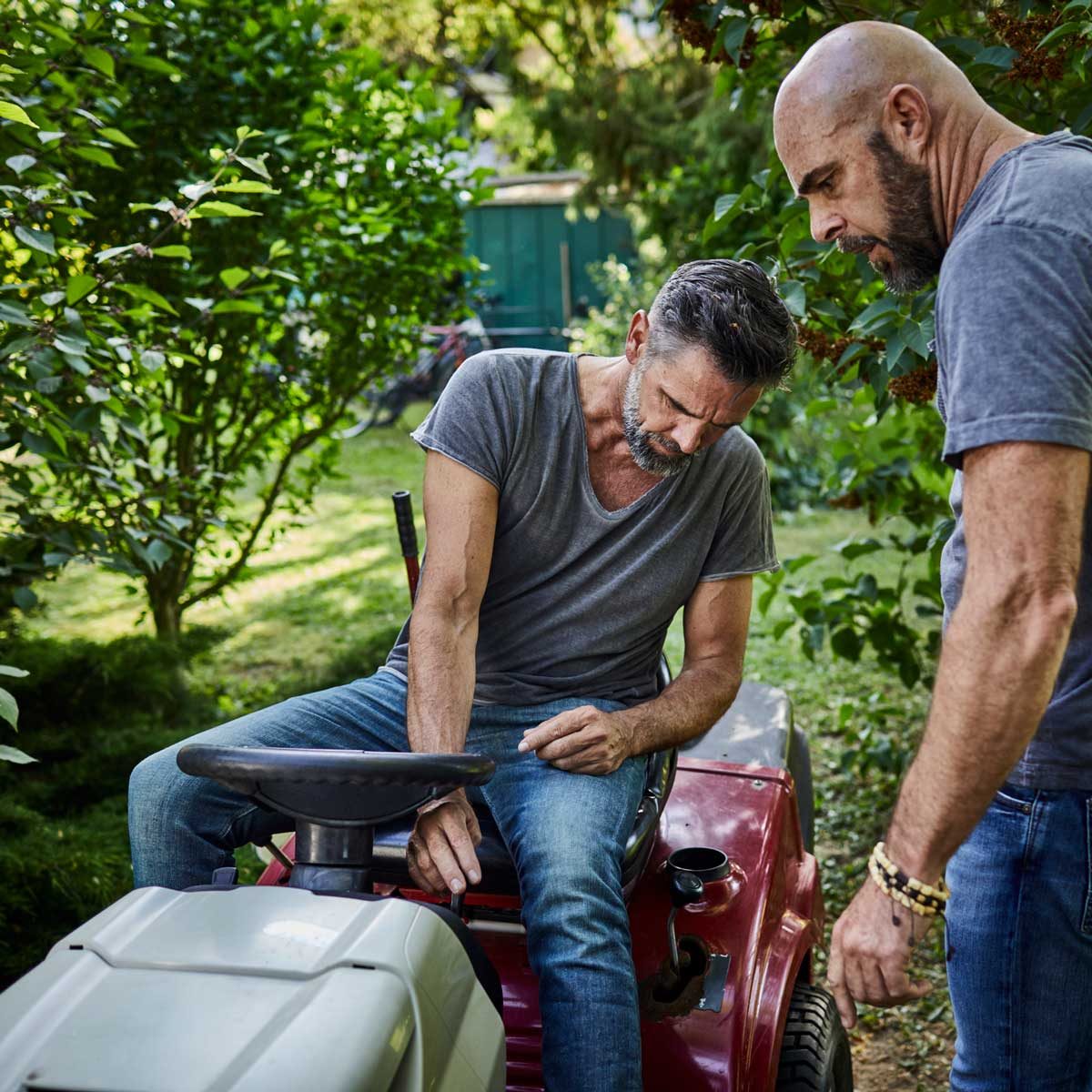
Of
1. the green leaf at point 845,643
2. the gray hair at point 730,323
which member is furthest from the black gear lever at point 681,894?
the green leaf at point 845,643

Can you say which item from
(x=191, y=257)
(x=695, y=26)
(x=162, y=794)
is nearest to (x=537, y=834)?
(x=162, y=794)

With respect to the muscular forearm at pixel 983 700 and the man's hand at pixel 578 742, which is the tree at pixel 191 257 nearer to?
the man's hand at pixel 578 742

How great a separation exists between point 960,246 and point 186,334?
2021 mm

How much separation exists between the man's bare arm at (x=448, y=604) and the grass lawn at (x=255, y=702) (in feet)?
3.71

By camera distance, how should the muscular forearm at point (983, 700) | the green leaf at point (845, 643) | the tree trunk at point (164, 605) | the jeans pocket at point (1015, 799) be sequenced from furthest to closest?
the tree trunk at point (164, 605), the green leaf at point (845, 643), the jeans pocket at point (1015, 799), the muscular forearm at point (983, 700)

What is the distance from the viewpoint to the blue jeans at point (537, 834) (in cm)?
157

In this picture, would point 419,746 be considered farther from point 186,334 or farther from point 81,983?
point 186,334

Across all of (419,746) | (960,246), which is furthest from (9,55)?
(960,246)

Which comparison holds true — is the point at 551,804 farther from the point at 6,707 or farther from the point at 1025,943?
the point at 6,707

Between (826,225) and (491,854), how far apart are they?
3.33ft

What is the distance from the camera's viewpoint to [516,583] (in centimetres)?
220

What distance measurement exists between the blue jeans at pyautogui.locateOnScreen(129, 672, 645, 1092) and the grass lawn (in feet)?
3.12

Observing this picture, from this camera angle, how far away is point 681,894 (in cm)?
181

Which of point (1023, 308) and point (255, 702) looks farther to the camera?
point (255, 702)
